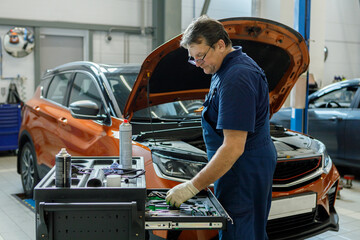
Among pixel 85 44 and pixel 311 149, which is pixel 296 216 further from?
pixel 85 44

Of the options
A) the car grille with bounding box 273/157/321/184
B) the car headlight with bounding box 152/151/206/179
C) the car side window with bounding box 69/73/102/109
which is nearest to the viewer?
the car headlight with bounding box 152/151/206/179

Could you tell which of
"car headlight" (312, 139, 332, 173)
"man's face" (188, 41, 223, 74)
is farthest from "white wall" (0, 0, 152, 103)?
"man's face" (188, 41, 223, 74)

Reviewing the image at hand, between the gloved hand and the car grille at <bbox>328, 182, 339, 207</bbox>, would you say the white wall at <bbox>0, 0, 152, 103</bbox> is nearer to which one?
the car grille at <bbox>328, 182, 339, 207</bbox>

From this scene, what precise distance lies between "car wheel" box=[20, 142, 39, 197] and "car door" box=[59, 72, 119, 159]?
77 cm

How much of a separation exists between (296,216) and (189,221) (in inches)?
51.2

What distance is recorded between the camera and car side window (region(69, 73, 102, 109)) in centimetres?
347

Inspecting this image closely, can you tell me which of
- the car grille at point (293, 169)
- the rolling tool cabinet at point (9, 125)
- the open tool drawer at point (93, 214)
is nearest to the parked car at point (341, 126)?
the car grille at point (293, 169)

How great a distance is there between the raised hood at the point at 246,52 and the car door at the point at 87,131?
0.26 meters

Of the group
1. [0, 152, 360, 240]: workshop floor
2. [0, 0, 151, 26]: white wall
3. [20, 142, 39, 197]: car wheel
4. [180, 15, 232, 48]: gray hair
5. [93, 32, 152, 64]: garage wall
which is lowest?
[0, 152, 360, 240]: workshop floor

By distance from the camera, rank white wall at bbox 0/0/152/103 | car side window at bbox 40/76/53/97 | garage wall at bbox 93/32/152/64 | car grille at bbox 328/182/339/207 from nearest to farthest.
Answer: car grille at bbox 328/182/339/207 < car side window at bbox 40/76/53/97 < white wall at bbox 0/0/152/103 < garage wall at bbox 93/32/152/64

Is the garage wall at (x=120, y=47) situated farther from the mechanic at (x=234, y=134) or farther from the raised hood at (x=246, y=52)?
the mechanic at (x=234, y=134)

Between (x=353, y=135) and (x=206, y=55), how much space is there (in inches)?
158

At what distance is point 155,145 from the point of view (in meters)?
2.74

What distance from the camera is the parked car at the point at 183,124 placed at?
2.54 metres
